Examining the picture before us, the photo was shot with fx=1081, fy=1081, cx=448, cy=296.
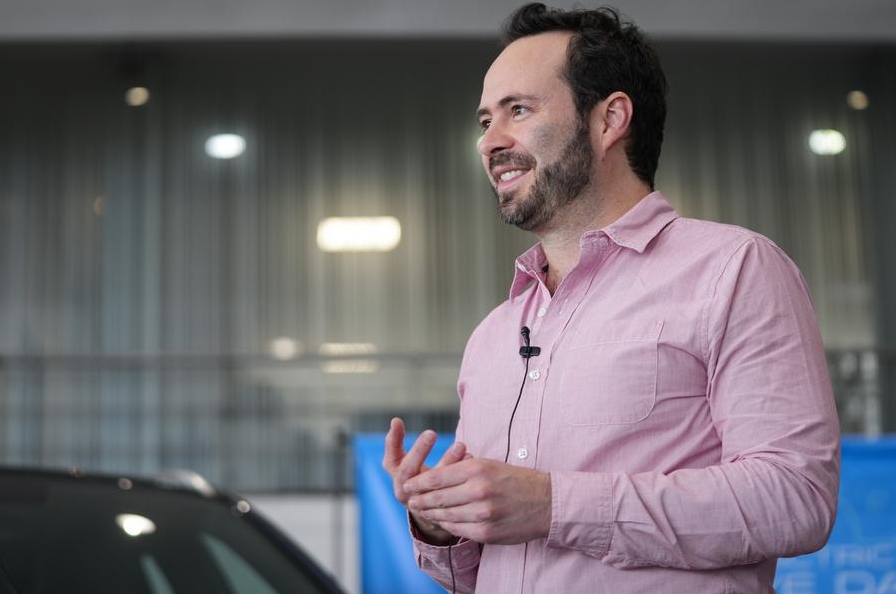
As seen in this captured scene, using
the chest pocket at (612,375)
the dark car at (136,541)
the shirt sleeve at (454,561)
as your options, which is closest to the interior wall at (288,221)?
the dark car at (136,541)

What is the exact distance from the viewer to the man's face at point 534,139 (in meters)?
1.41

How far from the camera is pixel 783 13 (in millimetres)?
7727

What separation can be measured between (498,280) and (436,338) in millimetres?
711

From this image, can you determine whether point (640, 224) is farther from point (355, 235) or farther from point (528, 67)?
point (355, 235)

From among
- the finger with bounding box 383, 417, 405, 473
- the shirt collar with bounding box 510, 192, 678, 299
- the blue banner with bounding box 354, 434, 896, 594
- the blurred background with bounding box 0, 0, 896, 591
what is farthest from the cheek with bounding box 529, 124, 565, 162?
the blurred background with bounding box 0, 0, 896, 591

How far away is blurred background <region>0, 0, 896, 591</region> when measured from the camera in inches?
344

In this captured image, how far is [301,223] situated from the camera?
8.94 m

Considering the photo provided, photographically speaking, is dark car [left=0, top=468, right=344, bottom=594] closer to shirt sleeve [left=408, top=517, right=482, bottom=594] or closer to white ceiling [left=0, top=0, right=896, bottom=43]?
shirt sleeve [left=408, top=517, right=482, bottom=594]

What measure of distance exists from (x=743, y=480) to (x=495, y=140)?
560mm

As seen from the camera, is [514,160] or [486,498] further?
[514,160]

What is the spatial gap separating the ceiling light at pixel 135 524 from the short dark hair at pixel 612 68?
1246mm

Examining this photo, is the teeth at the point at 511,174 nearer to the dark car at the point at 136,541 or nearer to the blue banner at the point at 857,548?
Result: the dark car at the point at 136,541

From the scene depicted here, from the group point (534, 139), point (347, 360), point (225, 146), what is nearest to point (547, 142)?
point (534, 139)

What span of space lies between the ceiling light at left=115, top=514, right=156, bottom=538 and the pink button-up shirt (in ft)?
3.10
